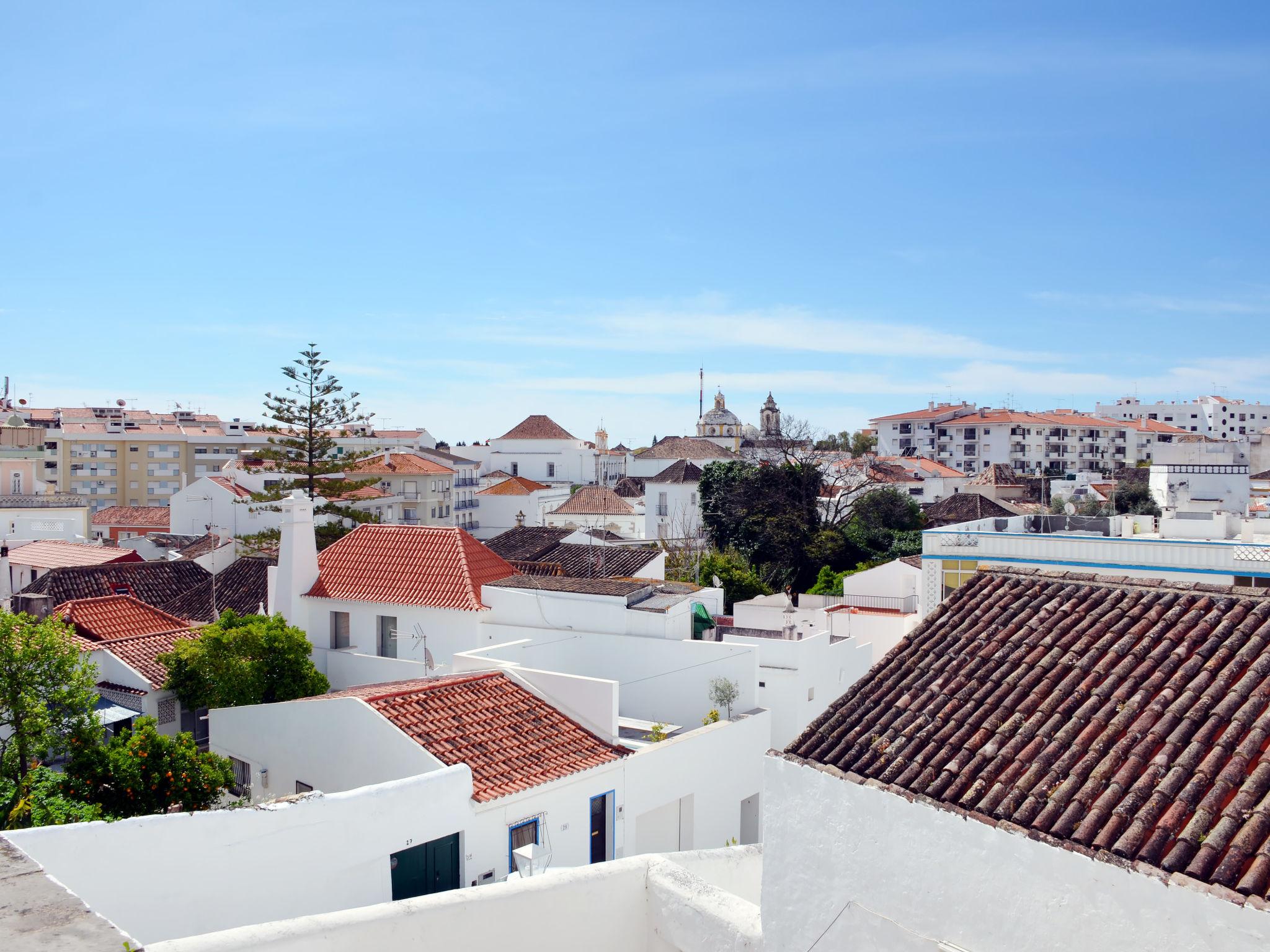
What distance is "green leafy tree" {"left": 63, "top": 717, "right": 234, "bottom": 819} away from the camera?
10.2m

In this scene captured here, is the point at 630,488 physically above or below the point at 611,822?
above

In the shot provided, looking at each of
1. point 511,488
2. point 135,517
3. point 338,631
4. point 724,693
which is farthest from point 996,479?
point 135,517

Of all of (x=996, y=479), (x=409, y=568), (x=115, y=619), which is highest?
(x=996, y=479)

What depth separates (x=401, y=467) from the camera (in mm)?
51750

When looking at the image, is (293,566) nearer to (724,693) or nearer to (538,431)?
(724,693)

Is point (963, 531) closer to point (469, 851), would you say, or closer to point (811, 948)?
point (469, 851)

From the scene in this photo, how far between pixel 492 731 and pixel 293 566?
8736 mm

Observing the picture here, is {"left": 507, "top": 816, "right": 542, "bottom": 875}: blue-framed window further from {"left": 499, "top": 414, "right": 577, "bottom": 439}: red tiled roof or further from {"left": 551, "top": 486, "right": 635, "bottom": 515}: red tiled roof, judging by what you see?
{"left": 499, "top": 414, "right": 577, "bottom": 439}: red tiled roof

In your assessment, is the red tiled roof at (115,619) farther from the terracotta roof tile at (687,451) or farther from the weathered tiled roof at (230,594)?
the terracotta roof tile at (687,451)

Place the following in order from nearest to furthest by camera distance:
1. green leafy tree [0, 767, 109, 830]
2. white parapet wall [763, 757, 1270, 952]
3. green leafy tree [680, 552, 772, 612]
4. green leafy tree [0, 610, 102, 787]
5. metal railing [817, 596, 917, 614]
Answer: white parapet wall [763, 757, 1270, 952] < green leafy tree [0, 767, 109, 830] < green leafy tree [0, 610, 102, 787] < metal railing [817, 596, 917, 614] < green leafy tree [680, 552, 772, 612]

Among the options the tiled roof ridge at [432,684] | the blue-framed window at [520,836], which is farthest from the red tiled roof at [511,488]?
the blue-framed window at [520,836]

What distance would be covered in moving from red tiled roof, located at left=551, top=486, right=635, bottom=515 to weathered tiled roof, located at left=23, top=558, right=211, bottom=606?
26321 mm

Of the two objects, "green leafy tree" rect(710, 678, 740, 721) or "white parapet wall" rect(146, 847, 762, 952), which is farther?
"green leafy tree" rect(710, 678, 740, 721)

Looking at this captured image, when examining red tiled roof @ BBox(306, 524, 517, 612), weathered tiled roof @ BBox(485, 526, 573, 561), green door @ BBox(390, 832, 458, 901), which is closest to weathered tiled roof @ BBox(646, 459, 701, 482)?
weathered tiled roof @ BBox(485, 526, 573, 561)
